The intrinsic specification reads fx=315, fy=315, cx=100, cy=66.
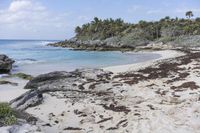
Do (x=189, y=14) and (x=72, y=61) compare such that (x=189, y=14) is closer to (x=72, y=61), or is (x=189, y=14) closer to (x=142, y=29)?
(x=142, y=29)

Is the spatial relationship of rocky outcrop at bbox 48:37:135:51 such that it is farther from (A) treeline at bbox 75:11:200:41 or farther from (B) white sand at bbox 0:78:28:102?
(B) white sand at bbox 0:78:28:102

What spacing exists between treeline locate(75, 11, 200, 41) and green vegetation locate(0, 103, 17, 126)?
91101 millimetres

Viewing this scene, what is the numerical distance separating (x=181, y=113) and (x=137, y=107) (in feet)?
7.19

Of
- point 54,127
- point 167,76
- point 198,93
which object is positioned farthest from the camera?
point 167,76

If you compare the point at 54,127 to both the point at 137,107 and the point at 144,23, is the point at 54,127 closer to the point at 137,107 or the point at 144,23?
the point at 137,107

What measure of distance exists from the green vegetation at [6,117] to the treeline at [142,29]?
91101 millimetres

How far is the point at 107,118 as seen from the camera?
1283cm

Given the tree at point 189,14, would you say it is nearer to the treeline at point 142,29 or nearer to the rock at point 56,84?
the treeline at point 142,29

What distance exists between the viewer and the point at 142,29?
108688 millimetres

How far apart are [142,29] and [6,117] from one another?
10139 centimetres

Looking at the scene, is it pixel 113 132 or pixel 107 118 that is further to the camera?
Result: pixel 107 118

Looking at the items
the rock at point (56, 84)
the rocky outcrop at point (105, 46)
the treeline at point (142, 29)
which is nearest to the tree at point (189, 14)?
the treeline at point (142, 29)

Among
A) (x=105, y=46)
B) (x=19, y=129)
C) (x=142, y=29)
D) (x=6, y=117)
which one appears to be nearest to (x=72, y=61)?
(x=6, y=117)


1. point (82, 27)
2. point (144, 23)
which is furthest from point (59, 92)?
point (82, 27)
